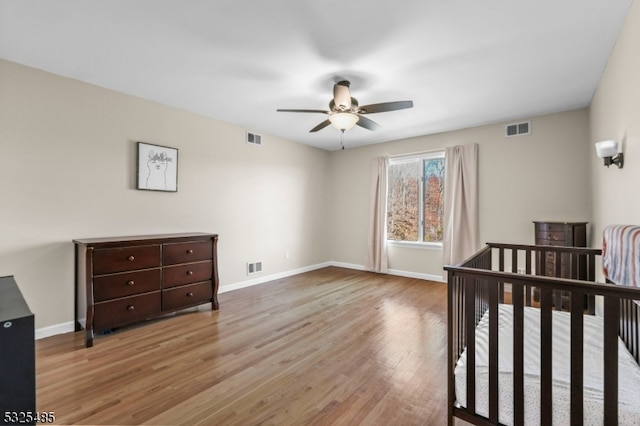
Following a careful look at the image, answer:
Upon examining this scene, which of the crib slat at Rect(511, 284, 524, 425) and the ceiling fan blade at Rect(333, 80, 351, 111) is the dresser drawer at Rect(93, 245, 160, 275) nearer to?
the ceiling fan blade at Rect(333, 80, 351, 111)

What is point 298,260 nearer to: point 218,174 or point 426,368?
point 218,174

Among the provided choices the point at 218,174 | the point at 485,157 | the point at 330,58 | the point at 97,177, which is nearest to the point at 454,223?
the point at 485,157

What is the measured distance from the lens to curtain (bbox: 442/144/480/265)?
4395mm

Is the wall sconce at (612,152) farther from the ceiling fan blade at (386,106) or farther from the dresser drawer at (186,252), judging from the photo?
the dresser drawer at (186,252)

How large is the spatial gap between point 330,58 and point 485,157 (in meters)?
3.08

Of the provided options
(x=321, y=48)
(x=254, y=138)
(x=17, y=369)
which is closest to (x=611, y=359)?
(x=17, y=369)

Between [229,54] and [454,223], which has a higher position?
[229,54]

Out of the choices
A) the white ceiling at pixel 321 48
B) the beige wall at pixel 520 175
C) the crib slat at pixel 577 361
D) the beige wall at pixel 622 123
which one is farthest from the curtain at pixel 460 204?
the crib slat at pixel 577 361

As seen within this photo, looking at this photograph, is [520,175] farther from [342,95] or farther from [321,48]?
[321,48]

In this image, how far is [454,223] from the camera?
452 cm

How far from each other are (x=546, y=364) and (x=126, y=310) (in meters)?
3.21

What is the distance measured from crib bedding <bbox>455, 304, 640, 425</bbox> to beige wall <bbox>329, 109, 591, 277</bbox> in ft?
8.76

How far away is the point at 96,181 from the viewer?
3018 mm

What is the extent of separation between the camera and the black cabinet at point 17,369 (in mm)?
981
